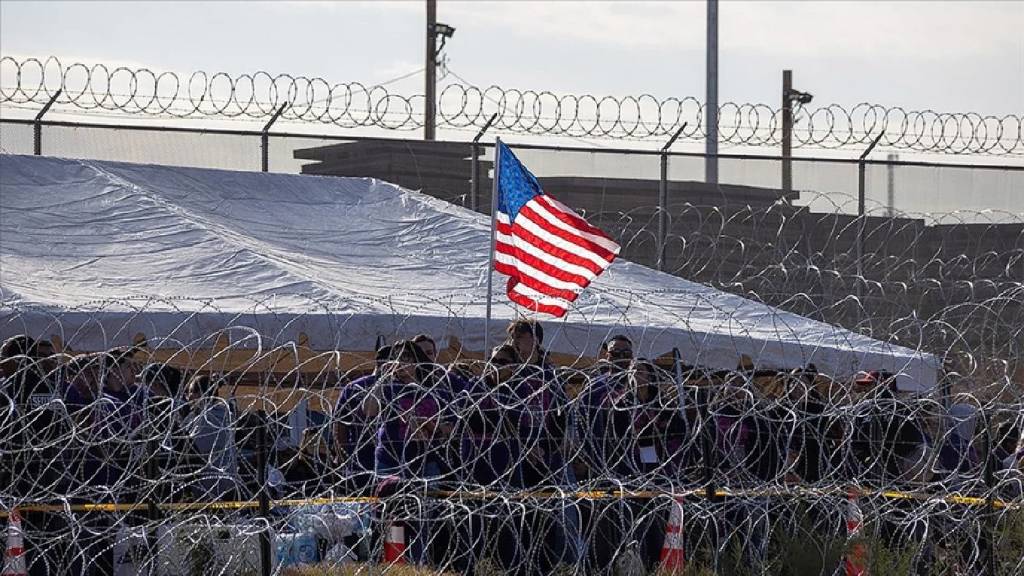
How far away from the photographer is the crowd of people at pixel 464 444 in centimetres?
718

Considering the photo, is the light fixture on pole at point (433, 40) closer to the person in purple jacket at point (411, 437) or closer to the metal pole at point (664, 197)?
the metal pole at point (664, 197)

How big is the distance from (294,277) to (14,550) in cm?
375

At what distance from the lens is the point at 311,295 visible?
33.7 feet

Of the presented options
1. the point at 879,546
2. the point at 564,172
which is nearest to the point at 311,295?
the point at 879,546

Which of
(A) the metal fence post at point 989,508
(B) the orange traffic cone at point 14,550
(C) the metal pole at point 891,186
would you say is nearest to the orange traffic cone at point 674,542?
(A) the metal fence post at point 989,508

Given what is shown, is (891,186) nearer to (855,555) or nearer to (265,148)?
(265,148)

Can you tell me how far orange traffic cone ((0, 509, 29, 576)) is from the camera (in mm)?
6789

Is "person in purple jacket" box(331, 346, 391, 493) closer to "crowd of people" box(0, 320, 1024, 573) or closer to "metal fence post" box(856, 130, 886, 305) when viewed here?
"crowd of people" box(0, 320, 1024, 573)

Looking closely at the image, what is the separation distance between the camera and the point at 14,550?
6996 mm

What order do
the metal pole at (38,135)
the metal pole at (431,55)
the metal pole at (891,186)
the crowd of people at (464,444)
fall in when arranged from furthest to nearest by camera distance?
the metal pole at (431,55), the metal pole at (891,186), the metal pole at (38,135), the crowd of people at (464,444)

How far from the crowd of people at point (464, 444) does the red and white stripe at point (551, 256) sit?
2.09 ft

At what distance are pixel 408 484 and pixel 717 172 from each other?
9.09 m

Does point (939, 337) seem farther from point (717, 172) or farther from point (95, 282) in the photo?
point (95, 282)

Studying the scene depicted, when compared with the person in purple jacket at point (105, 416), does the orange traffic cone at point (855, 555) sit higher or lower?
lower
